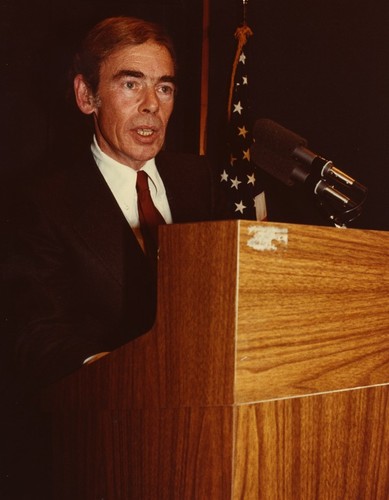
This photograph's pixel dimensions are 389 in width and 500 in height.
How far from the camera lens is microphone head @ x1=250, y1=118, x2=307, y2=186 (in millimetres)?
1336

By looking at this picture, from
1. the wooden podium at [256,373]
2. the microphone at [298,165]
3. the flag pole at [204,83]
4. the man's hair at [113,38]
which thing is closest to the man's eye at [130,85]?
the man's hair at [113,38]

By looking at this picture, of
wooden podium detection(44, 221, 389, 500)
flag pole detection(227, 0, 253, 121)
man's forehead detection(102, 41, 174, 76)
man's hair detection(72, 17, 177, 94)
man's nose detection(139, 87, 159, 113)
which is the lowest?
wooden podium detection(44, 221, 389, 500)

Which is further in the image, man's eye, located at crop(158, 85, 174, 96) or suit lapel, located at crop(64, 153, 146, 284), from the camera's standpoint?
man's eye, located at crop(158, 85, 174, 96)

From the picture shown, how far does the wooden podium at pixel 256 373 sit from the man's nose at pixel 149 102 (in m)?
1.05

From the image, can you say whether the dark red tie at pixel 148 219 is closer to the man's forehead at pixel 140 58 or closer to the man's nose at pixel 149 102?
the man's nose at pixel 149 102

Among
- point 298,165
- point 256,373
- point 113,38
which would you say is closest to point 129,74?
point 113,38

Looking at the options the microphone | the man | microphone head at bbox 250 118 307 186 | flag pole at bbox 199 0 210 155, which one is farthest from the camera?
flag pole at bbox 199 0 210 155

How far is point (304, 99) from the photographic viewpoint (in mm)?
2936

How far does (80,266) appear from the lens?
167cm

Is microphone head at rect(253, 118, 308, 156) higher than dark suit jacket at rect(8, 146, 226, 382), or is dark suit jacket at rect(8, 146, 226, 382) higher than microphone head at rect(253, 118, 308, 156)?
microphone head at rect(253, 118, 308, 156)

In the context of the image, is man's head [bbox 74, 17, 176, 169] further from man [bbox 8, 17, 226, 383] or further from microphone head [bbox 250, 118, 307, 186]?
microphone head [bbox 250, 118, 307, 186]

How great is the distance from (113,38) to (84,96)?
23cm

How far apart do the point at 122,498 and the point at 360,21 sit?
7.62ft

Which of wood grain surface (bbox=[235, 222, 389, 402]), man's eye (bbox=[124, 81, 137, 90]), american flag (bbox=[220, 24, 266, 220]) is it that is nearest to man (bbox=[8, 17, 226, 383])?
man's eye (bbox=[124, 81, 137, 90])
